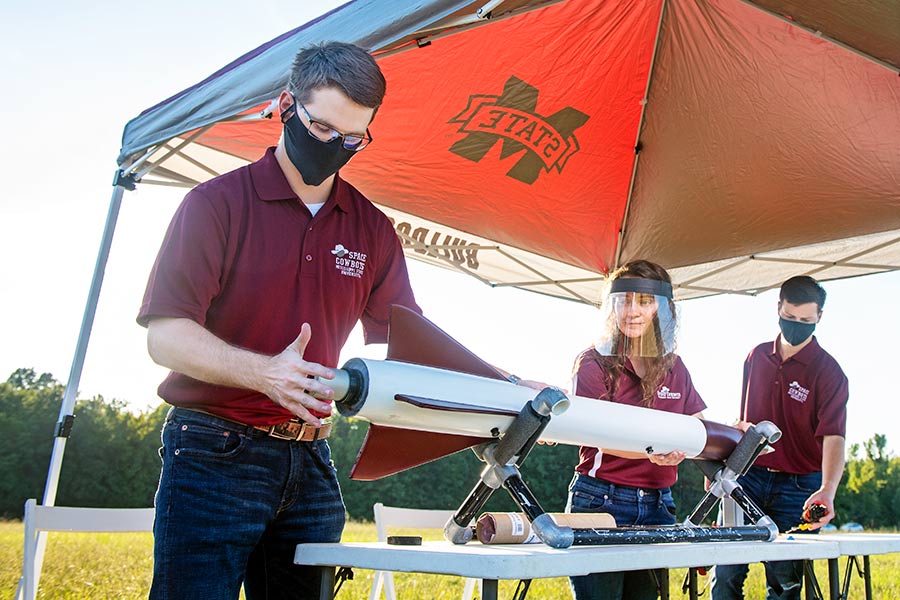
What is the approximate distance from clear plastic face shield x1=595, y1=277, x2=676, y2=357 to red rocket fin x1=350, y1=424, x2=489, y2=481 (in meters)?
1.14

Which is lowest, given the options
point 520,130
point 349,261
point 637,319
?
point 349,261

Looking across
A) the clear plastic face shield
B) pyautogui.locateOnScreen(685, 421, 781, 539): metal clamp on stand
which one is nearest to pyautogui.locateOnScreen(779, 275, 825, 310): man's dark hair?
the clear plastic face shield

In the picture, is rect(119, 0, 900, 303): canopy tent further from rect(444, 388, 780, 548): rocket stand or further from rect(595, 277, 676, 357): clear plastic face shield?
rect(444, 388, 780, 548): rocket stand

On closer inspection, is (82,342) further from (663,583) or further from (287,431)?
(663,583)

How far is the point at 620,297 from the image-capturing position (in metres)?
2.87

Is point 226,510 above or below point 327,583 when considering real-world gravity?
above

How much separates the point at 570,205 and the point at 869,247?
1.98m

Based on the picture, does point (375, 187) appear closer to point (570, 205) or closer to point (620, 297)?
point (570, 205)

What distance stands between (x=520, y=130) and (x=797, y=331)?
1812mm

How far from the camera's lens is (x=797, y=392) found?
4023 mm

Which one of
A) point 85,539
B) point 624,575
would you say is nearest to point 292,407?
point 624,575

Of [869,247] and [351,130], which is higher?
[869,247]

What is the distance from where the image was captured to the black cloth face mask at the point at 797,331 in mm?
3957

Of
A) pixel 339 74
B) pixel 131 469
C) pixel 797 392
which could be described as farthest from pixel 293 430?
pixel 131 469
